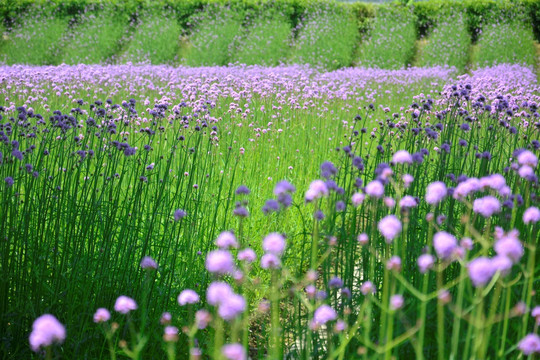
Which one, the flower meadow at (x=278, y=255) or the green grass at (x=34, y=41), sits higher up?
the green grass at (x=34, y=41)

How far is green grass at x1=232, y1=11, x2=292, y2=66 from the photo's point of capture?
15359 mm

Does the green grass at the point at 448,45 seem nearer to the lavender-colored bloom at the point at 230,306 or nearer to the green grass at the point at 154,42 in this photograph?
the green grass at the point at 154,42

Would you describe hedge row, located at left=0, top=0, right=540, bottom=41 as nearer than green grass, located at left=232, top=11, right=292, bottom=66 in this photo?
No

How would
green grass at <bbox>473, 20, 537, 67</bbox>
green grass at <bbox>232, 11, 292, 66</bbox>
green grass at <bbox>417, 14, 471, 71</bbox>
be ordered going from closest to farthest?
green grass at <bbox>473, 20, 537, 67</bbox>, green grass at <bbox>417, 14, 471, 71</bbox>, green grass at <bbox>232, 11, 292, 66</bbox>

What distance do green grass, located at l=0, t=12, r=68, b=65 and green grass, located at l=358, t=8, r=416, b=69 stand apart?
853 cm

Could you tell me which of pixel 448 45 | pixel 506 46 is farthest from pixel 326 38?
pixel 506 46

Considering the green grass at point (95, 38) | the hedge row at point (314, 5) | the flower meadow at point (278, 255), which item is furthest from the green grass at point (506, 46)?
the flower meadow at point (278, 255)

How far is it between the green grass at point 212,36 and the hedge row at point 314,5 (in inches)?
14.4

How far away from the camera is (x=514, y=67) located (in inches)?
475

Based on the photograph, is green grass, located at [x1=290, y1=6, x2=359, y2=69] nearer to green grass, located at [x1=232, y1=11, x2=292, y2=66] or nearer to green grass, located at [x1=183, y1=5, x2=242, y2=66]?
green grass, located at [x1=232, y1=11, x2=292, y2=66]

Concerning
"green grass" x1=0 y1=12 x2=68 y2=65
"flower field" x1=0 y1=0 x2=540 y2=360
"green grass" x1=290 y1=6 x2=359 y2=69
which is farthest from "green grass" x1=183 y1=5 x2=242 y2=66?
"green grass" x1=0 y1=12 x2=68 y2=65

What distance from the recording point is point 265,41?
1623 centimetres

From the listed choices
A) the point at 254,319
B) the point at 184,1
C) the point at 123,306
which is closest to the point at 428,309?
the point at 123,306

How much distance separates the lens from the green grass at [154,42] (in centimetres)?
1581
